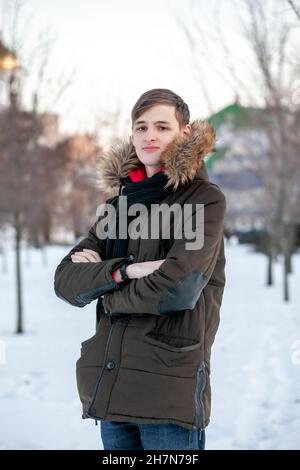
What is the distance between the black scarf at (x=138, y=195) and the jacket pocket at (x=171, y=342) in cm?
37

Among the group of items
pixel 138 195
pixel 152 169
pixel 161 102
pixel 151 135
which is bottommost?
pixel 138 195

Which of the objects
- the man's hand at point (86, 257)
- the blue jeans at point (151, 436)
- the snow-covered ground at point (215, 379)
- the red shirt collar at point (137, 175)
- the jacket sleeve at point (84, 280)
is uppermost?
the red shirt collar at point (137, 175)

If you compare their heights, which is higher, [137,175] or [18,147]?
[18,147]

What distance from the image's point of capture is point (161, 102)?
6.96 feet

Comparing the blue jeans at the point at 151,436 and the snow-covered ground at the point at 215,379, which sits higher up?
the blue jeans at the point at 151,436

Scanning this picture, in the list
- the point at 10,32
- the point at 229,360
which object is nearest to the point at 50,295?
the point at 10,32

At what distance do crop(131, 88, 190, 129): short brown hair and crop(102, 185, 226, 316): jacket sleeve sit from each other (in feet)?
1.16

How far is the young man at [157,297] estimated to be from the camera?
195 centimetres

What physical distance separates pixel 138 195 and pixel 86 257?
338mm

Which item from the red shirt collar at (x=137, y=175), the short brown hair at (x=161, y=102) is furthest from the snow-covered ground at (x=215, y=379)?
the short brown hair at (x=161, y=102)

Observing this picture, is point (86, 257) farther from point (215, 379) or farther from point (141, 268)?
point (215, 379)

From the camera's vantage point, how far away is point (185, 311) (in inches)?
79.1

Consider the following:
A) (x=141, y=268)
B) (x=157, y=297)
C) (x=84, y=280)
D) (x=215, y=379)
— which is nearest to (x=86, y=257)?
(x=84, y=280)

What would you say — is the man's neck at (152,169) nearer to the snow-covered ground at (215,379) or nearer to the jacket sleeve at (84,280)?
the jacket sleeve at (84,280)
